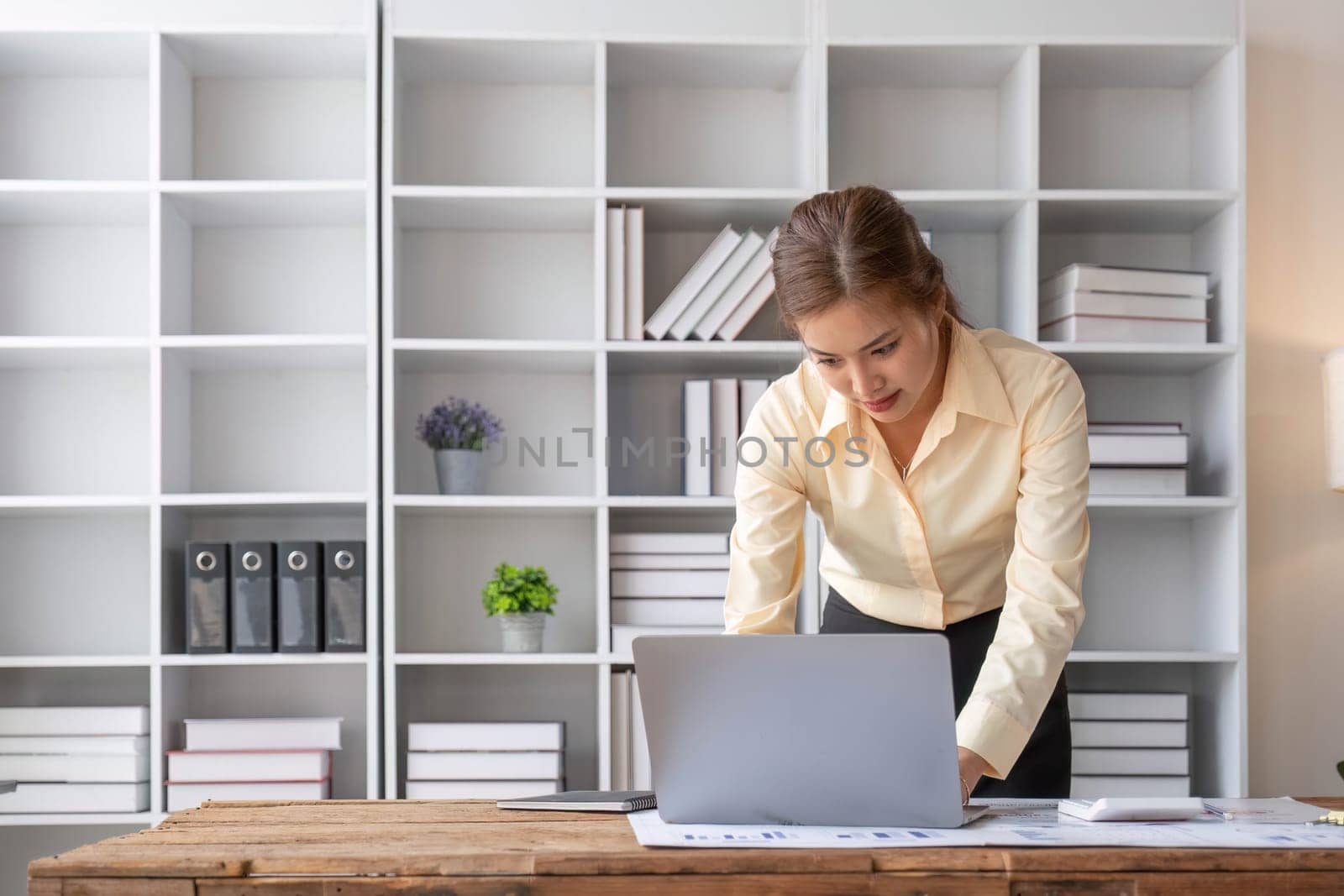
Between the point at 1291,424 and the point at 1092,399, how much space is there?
46cm

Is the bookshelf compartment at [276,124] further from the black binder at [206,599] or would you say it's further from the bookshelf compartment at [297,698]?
the bookshelf compartment at [297,698]

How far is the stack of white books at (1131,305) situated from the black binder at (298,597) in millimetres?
1671

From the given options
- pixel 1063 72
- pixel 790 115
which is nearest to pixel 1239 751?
pixel 1063 72

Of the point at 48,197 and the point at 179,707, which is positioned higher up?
the point at 48,197

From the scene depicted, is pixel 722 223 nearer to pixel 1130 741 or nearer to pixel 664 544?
pixel 664 544

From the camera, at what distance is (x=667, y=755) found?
117 centimetres

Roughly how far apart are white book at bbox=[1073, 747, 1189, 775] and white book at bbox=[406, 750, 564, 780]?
112 cm

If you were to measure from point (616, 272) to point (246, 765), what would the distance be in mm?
1295

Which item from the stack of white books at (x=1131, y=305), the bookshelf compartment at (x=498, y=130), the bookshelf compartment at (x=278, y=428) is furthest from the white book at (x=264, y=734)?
the stack of white books at (x=1131, y=305)

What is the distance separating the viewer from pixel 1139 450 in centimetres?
271

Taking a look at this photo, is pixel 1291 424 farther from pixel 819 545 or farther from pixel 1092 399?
pixel 819 545

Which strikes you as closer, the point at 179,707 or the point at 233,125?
the point at 179,707

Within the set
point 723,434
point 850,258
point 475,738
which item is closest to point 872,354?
point 850,258

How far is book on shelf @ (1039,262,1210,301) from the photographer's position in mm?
2693
